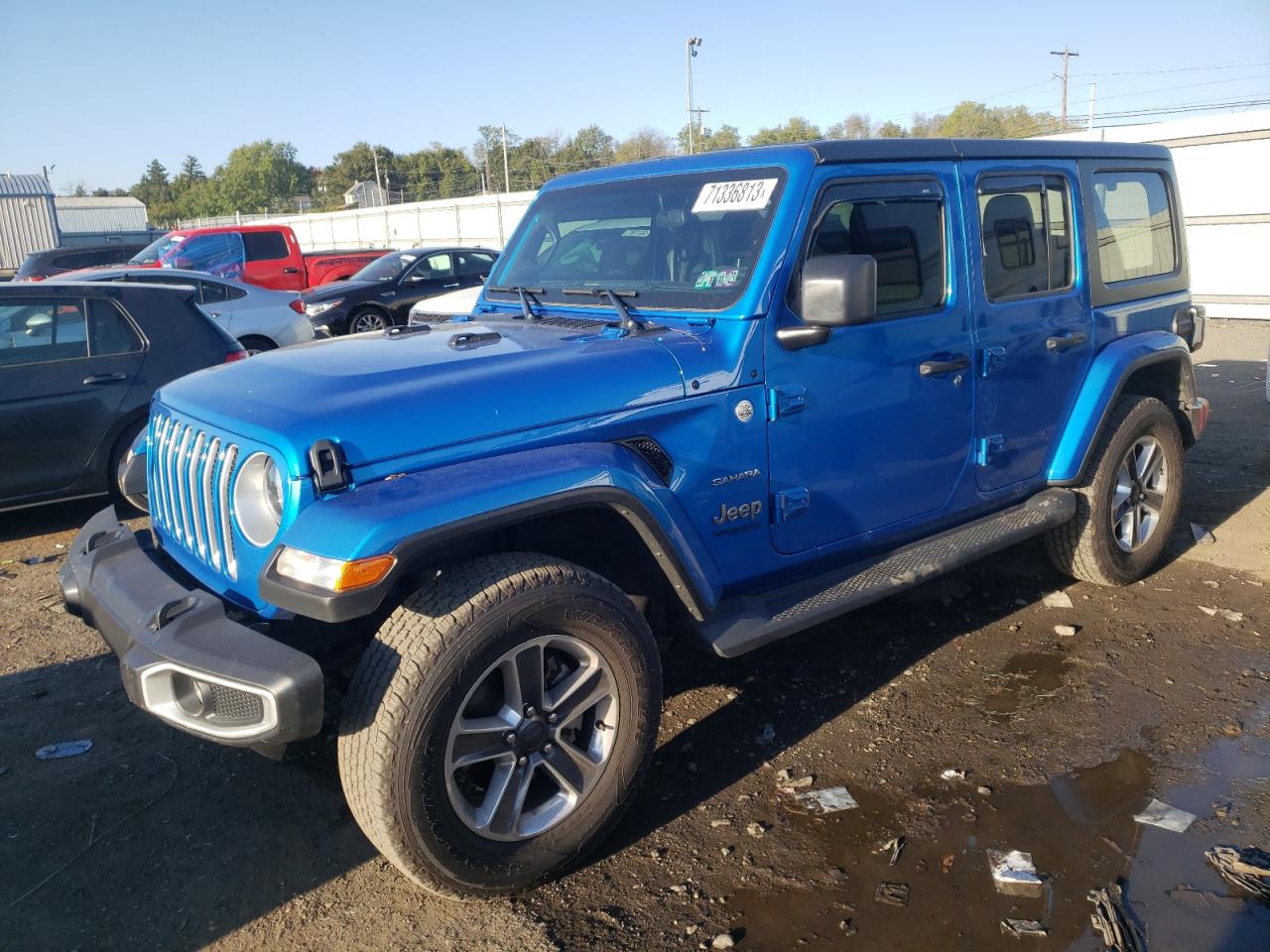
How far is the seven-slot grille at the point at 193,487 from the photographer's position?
9.06 feet

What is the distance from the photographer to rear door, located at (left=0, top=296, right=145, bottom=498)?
225 inches

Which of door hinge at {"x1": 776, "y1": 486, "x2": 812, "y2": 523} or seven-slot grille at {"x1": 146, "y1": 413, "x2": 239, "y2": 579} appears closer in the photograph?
seven-slot grille at {"x1": 146, "y1": 413, "x2": 239, "y2": 579}

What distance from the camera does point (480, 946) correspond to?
2.57 meters

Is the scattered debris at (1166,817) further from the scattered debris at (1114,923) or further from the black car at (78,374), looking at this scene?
the black car at (78,374)

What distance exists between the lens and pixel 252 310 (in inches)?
392

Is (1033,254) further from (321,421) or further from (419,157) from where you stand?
(419,157)

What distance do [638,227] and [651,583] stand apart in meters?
1.48

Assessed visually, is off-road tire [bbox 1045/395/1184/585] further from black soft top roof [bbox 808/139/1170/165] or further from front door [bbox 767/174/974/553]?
black soft top roof [bbox 808/139/1170/165]

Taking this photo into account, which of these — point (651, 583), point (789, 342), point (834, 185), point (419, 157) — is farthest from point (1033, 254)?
point (419, 157)

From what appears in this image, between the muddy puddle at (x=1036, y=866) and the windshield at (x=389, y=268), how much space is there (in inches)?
505

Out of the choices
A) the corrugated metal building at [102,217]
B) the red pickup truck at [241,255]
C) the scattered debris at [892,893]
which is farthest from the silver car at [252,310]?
the corrugated metal building at [102,217]

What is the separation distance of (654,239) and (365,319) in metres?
11.3

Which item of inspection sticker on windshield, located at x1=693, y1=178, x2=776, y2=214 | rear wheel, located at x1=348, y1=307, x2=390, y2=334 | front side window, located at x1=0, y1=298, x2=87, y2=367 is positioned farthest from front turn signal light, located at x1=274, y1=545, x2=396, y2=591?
rear wheel, located at x1=348, y1=307, x2=390, y2=334

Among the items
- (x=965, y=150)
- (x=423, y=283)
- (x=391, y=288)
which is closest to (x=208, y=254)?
(x=391, y=288)
